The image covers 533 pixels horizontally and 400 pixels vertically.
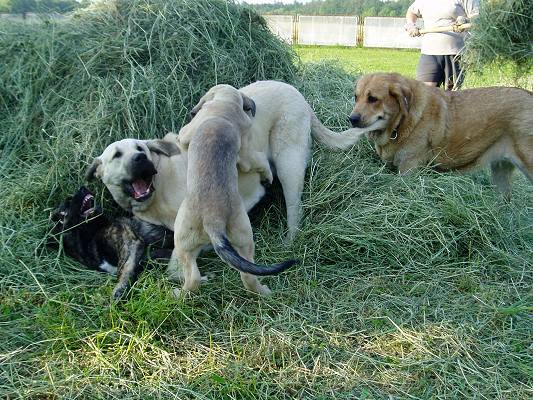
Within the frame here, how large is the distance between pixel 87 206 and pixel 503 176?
396 centimetres

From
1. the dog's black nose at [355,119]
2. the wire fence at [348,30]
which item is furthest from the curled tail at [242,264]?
the wire fence at [348,30]

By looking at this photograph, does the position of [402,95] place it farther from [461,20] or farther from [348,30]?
[348,30]

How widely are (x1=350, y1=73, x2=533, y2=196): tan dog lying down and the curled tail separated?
2305 mm

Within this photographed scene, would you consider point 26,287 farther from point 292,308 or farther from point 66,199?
point 292,308

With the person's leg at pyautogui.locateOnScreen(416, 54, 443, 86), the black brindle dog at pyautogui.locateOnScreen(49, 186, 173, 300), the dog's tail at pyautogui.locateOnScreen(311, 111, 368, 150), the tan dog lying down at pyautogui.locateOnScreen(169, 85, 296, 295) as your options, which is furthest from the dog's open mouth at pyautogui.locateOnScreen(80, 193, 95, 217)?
the person's leg at pyautogui.locateOnScreen(416, 54, 443, 86)

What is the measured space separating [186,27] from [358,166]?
7.19 ft

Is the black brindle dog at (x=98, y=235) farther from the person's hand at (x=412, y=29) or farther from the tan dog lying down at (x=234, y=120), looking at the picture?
the person's hand at (x=412, y=29)

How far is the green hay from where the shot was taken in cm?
674

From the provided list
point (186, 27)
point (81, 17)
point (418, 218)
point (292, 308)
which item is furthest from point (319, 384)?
point (81, 17)

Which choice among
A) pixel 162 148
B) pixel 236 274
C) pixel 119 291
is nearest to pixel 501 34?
pixel 162 148

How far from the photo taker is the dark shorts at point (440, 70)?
7.29 metres

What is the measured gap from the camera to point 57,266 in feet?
13.7

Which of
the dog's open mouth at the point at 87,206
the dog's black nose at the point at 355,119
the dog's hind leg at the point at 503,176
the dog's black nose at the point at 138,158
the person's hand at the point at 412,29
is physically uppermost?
the person's hand at the point at 412,29

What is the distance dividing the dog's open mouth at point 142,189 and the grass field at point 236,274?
597 millimetres
